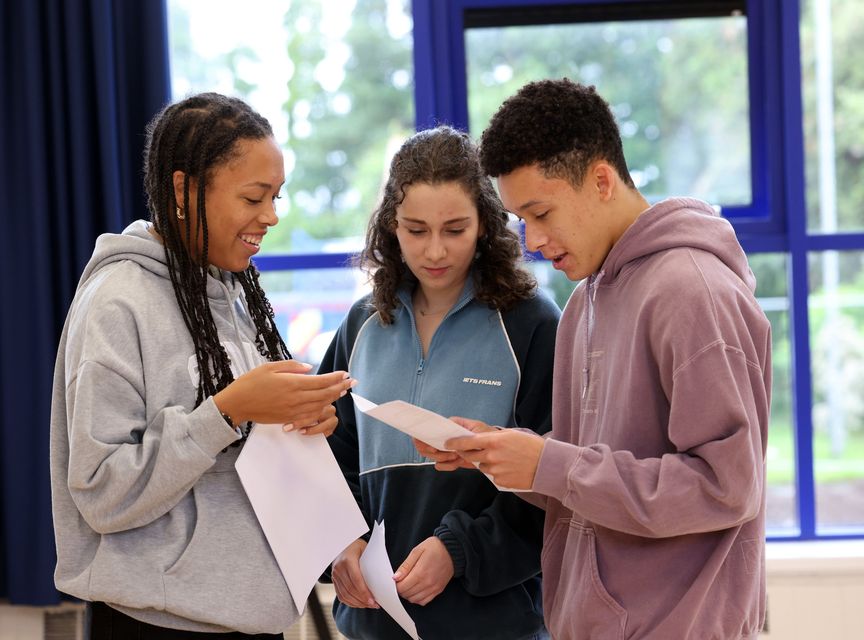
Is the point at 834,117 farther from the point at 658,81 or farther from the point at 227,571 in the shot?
the point at 227,571

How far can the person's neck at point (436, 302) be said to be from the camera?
1838 mm

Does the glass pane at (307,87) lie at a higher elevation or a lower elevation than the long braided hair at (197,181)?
higher

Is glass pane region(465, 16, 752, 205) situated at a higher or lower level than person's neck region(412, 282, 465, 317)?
higher

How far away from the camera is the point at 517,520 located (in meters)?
1.70

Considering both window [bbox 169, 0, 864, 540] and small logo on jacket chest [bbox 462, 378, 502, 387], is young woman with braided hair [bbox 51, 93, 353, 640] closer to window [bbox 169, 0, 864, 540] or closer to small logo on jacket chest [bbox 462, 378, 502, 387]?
small logo on jacket chest [bbox 462, 378, 502, 387]

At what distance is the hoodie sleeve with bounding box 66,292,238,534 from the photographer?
1.29 meters

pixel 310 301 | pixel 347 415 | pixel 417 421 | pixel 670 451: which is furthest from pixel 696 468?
pixel 310 301

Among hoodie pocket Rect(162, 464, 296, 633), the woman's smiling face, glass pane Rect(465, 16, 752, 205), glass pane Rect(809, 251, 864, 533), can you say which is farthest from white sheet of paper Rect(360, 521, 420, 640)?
glass pane Rect(809, 251, 864, 533)

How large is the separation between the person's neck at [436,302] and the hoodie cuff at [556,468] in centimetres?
55

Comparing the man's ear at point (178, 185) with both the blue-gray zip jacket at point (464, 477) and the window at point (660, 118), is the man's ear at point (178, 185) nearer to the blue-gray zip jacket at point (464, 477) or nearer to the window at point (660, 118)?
the blue-gray zip jacket at point (464, 477)

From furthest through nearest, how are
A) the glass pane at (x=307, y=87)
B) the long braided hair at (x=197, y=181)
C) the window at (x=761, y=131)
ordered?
the glass pane at (x=307, y=87)
the window at (x=761, y=131)
the long braided hair at (x=197, y=181)

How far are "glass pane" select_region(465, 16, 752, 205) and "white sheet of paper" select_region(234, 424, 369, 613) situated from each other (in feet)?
6.16

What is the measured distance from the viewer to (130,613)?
1349mm

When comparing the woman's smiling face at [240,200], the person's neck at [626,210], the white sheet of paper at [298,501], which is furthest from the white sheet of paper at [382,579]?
the person's neck at [626,210]
